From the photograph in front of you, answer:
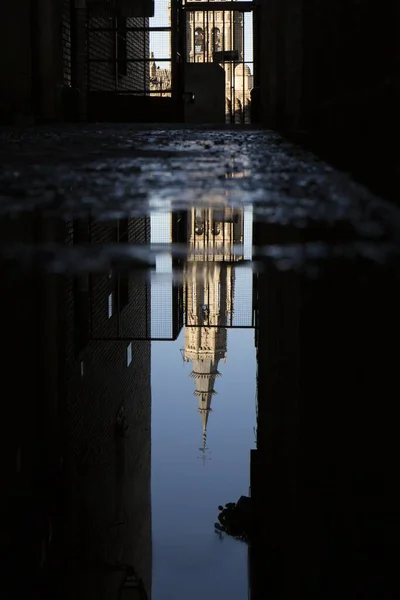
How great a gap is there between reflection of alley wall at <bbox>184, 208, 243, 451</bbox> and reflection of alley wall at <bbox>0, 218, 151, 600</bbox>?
0.08 metres

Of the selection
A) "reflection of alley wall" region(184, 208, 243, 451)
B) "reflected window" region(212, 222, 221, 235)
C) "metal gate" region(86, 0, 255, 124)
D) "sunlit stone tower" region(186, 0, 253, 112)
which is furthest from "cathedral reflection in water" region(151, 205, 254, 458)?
"sunlit stone tower" region(186, 0, 253, 112)

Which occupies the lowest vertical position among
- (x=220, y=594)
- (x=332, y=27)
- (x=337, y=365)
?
(x=220, y=594)

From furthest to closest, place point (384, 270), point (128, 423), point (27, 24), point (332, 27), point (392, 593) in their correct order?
point (27, 24) → point (332, 27) → point (384, 270) → point (128, 423) → point (392, 593)

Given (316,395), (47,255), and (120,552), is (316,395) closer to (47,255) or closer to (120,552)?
(120,552)

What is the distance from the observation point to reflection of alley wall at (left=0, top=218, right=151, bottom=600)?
2.67 ft

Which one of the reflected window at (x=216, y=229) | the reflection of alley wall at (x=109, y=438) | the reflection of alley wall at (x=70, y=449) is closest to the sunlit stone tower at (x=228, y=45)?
the reflected window at (x=216, y=229)

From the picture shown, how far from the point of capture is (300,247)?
2.47 metres

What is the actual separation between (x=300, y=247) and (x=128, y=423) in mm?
1245

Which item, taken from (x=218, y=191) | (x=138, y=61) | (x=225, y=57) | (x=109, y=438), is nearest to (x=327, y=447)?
(x=109, y=438)

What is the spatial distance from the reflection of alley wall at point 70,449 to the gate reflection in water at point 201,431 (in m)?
0.02

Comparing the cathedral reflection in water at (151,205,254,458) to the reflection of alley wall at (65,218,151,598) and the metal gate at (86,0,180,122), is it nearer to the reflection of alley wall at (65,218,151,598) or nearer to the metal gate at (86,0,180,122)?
the reflection of alley wall at (65,218,151,598)

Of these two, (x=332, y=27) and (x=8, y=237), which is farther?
(x=332, y=27)

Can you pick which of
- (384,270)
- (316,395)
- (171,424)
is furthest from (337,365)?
(384,270)

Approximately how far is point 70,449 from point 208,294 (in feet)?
2.77
